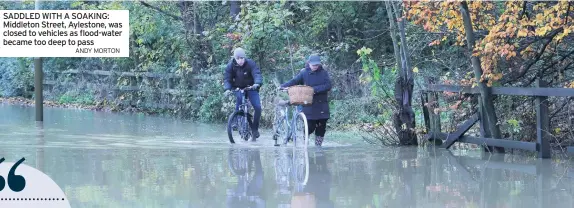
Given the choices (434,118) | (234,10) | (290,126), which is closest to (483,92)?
(434,118)

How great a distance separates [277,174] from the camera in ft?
40.7

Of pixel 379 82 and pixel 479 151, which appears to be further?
pixel 379 82

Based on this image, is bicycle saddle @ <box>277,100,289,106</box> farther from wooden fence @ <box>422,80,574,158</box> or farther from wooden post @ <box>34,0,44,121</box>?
wooden post @ <box>34,0,44,121</box>

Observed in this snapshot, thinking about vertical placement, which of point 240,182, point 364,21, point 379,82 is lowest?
point 240,182

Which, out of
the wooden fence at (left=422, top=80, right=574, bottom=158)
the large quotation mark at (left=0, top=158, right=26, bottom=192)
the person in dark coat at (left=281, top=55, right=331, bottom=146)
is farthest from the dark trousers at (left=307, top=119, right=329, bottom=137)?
the large quotation mark at (left=0, top=158, right=26, bottom=192)

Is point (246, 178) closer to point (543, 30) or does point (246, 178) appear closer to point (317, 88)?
point (543, 30)

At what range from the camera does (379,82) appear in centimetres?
1738

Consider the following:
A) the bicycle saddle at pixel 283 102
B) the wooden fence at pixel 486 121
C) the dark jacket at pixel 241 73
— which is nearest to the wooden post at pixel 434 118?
the wooden fence at pixel 486 121

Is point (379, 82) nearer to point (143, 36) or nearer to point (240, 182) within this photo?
point (240, 182)

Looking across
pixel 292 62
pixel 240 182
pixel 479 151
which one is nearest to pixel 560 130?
pixel 479 151

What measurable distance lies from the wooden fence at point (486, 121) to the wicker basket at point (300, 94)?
1942mm

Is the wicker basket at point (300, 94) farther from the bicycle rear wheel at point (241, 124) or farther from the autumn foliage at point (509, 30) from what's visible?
the autumn foliage at point (509, 30)

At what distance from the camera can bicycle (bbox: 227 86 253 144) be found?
1773 centimetres

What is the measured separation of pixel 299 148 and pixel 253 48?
26.1ft
